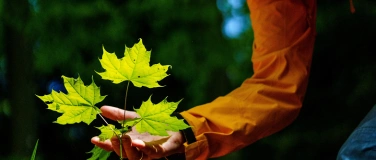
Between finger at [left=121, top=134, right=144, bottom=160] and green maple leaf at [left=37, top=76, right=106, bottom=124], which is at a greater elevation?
green maple leaf at [left=37, top=76, right=106, bottom=124]

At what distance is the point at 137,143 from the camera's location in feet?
1.86

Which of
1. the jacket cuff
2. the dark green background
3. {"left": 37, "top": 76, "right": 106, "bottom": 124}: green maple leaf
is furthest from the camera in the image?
the dark green background

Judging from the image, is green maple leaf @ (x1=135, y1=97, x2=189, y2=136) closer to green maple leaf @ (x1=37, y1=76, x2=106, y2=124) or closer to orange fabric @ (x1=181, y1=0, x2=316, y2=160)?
green maple leaf @ (x1=37, y1=76, x2=106, y2=124)

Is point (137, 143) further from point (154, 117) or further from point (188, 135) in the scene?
point (188, 135)

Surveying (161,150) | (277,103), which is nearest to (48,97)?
(161,150)

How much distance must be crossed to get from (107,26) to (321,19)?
3.81ft

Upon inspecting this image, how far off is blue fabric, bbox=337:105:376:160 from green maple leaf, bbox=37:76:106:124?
47cm

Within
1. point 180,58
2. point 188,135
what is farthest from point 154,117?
point 180,58

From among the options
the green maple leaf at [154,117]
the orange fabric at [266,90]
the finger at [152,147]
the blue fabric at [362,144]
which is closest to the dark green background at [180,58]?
the orange fabric at [266,90]

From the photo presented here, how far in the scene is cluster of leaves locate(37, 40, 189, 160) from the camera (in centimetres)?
49

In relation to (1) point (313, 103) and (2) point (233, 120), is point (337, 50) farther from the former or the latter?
(2) point (233, 120)

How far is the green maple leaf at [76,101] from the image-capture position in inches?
19.4

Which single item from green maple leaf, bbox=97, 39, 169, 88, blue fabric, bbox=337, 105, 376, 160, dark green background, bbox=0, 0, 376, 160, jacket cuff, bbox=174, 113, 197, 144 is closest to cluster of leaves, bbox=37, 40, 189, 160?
green maple leaf, bbox=97, 39, 169, 88

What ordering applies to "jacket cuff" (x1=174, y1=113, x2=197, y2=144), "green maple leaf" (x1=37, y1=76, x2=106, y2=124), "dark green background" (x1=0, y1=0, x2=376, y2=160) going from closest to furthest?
"green maple leaf" (x1=37, y1=76, x2=106, y2=124) < "jacket cuff" (x1=174, y1=113, x2=197, y2=144) < "dark green background" (x1=0, y1=0, x2=376, y2=160)
